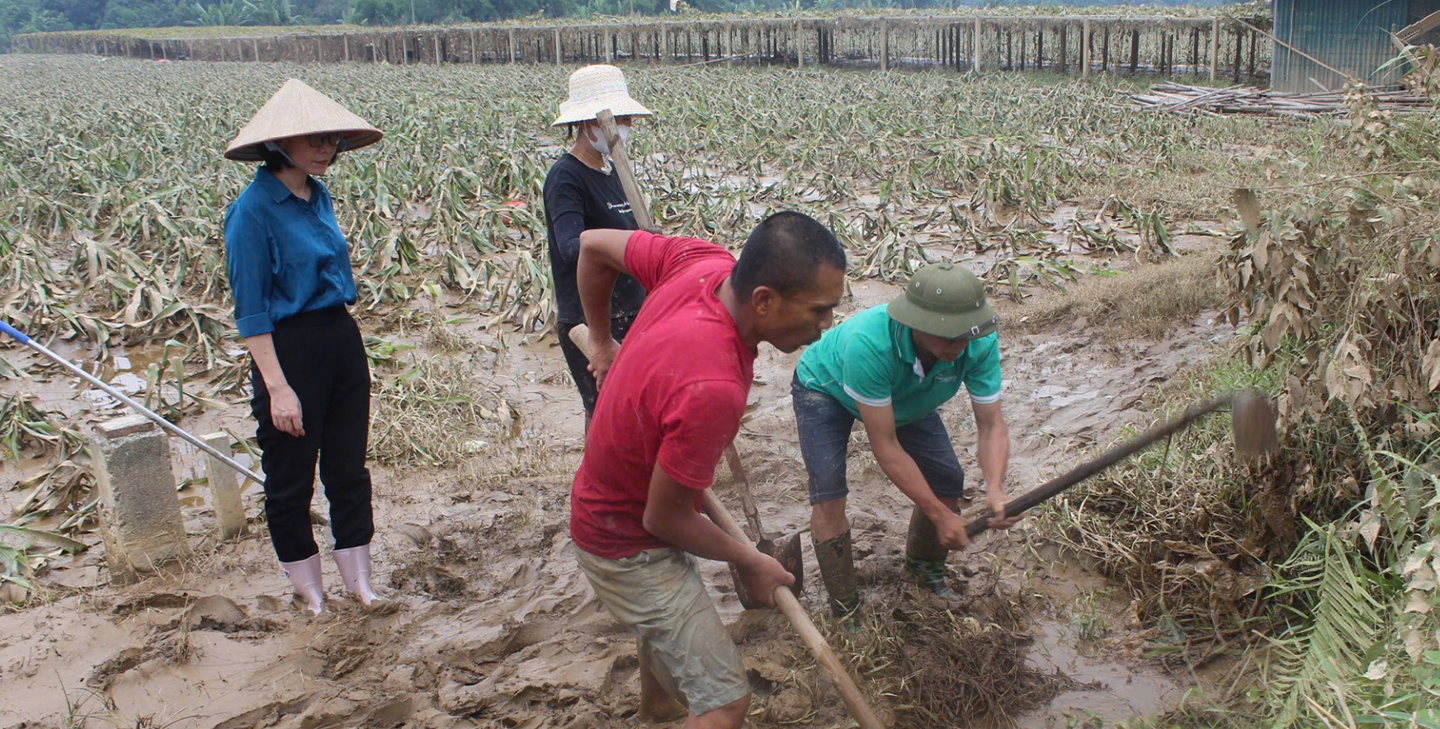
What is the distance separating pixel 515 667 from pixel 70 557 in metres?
1.94

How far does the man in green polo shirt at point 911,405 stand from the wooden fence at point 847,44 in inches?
400

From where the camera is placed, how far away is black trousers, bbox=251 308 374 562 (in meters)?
3.12

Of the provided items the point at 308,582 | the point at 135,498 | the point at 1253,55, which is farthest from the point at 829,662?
the point at 1253,55

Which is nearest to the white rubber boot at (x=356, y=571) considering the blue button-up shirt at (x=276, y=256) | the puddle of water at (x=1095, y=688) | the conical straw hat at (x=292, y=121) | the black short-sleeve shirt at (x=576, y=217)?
the blue button-up shirt at (x=276, y=256)

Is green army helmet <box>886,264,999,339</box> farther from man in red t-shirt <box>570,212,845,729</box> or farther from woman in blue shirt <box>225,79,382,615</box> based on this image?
woman in blue shirt <box>225,79,382,615</box>

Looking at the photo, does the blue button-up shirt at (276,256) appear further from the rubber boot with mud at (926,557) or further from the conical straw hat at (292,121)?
the rubber boot with mud at (926,557)

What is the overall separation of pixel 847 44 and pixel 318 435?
25251 millimetres

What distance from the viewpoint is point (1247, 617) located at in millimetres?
3141

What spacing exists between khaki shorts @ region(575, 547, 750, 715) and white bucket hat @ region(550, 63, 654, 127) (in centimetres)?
185

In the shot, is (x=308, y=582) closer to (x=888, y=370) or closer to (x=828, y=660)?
(x=828, y=660)

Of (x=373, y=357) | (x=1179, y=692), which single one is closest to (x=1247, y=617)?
(x=1179, y=692)

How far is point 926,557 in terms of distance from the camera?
11.2 feet

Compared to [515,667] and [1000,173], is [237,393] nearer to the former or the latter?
[515,667]

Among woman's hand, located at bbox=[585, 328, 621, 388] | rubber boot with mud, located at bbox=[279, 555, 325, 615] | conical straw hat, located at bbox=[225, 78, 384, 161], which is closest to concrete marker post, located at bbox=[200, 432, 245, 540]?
rubber boot with mud, located at bbox=[279, 555, 325, 615]
